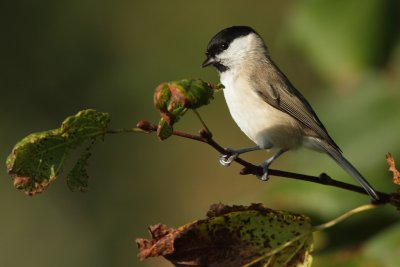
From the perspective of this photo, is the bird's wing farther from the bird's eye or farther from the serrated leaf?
the serrated leaf

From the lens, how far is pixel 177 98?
1283 millimetres

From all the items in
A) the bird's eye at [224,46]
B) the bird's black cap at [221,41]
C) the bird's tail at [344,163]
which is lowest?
the bird's tail at [344,163]

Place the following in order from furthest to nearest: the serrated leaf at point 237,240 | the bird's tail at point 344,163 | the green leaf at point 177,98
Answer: the bird's tail at point 344,163 < the serrated leaf at point 237,240 < the green leaf at point 177,98

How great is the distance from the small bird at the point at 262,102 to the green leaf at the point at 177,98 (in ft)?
3.77

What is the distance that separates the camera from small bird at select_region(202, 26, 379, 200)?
2605mm

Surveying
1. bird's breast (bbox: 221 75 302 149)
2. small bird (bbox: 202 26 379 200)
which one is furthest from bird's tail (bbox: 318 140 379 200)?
bird's breast (bbox: 221 75 302 149)

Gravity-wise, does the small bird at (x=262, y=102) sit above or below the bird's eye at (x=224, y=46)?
below

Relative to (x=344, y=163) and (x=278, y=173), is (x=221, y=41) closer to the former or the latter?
(x=344, y=163)

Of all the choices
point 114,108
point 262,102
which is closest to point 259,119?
point 262,102

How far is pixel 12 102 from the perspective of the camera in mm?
4766

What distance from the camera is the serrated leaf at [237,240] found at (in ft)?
4.97

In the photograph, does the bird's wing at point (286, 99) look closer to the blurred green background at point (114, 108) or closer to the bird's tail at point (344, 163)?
the bird's tail at point (344, 163)

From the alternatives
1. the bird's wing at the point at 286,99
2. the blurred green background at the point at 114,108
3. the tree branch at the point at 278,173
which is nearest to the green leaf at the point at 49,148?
the tree branch at the point at 278,173

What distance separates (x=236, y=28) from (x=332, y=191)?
3.55 ft
